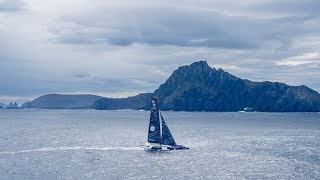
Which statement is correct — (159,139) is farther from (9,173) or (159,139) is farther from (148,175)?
(9,173)

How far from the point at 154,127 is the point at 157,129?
1282 millimetres

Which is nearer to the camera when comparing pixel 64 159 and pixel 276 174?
pixel 276 174

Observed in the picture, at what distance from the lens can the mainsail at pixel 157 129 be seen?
146 m

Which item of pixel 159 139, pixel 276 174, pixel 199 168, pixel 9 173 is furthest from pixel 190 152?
pixel 9 173

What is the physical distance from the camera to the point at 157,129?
488 ft

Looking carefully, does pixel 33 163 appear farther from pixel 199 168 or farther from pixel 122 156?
pixel 199 168

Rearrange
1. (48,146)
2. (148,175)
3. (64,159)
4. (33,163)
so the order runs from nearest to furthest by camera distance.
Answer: (148,175) < (33,163) < (64,159) < (48,146)

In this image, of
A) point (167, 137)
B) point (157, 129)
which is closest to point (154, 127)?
point (157, 129)

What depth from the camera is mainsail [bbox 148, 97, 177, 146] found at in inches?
5758

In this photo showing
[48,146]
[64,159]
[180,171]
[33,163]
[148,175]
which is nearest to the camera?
[148,175]

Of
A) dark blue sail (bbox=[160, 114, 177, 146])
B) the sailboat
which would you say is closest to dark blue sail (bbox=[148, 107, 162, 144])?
the sailboat

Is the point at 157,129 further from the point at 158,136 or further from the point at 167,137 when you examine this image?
the point at 167,137

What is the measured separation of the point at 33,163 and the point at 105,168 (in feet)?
66.3

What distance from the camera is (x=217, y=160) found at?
13275 centimetres
